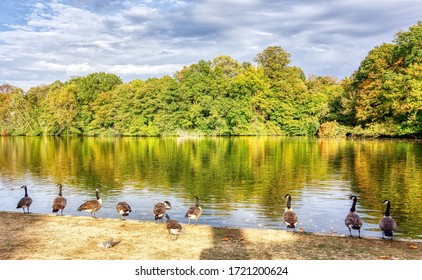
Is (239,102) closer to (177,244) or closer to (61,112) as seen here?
(61,112)

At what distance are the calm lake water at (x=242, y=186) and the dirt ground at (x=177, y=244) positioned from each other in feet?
13.9

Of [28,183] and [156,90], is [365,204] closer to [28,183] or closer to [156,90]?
[28,183]

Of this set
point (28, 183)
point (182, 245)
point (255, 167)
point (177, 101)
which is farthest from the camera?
point (177, 101)

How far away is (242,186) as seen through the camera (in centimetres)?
2769

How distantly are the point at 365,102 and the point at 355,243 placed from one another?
69558 mm

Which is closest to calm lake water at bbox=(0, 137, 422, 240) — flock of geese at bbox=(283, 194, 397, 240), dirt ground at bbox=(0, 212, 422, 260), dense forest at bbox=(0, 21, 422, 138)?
flock of geese at bbox=(283, 194, 397, 240)

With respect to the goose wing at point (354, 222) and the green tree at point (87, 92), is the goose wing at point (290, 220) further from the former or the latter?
the green tree at point (87, 92)

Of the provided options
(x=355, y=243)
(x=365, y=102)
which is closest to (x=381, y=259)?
(x=355, y=243)

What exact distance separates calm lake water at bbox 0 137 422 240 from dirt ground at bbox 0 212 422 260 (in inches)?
166

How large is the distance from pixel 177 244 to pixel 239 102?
9338 centimetres

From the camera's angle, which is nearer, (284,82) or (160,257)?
(160,257)

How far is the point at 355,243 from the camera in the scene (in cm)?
1236

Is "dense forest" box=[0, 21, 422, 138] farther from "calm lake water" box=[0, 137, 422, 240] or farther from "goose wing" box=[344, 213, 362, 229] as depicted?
"goose wing" box=[344, 213, 362, 229]

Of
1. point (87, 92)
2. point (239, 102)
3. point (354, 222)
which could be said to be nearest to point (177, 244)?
point (354, 222)
